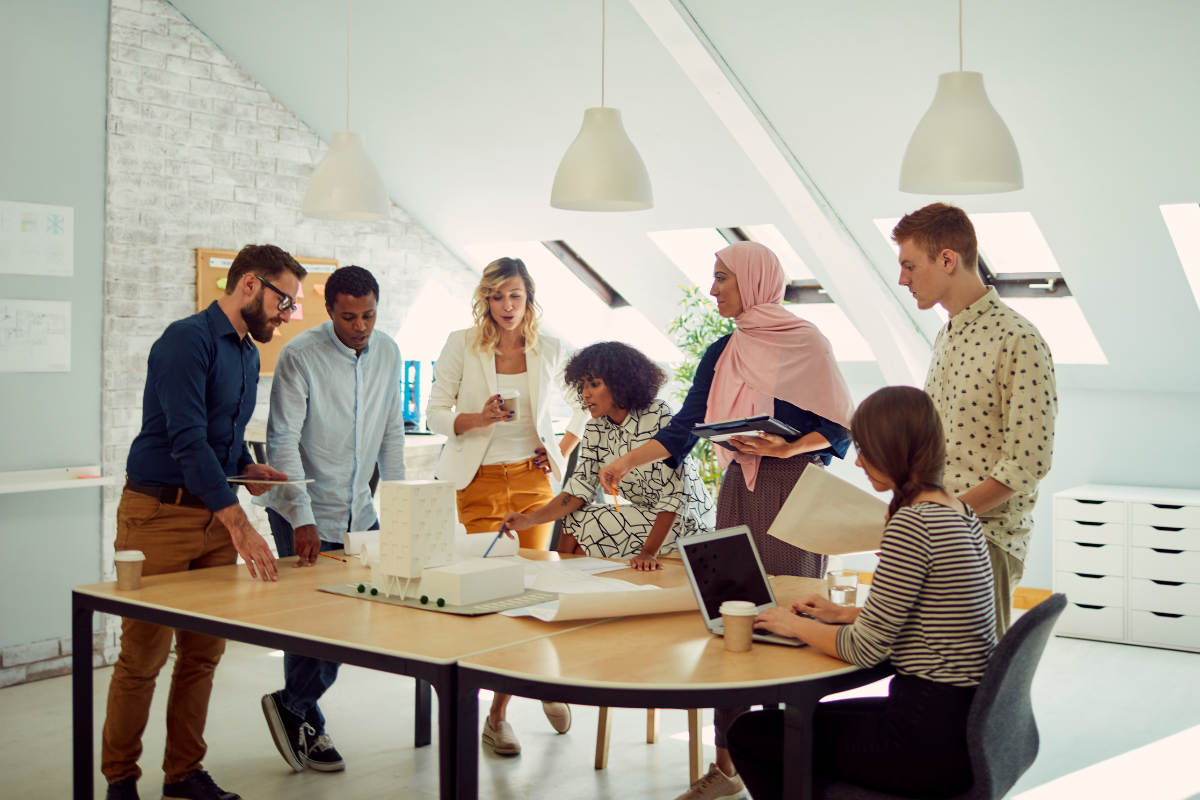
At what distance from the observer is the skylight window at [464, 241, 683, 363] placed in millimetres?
6660

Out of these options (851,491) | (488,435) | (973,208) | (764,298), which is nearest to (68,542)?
(488,435)

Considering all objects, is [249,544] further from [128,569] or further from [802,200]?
[802,200]

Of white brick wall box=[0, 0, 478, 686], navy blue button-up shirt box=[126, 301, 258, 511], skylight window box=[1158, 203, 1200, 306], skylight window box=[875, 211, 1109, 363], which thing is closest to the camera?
navy blue button-up shirt box=[126, 301, 258, 511]

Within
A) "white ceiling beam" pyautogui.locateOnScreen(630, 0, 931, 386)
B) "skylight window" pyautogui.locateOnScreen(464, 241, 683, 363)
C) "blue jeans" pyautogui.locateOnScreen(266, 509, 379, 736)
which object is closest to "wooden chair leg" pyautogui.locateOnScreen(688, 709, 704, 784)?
"blue jeans" pyautogui.locateOnScreen(266, 509, 379, 736)

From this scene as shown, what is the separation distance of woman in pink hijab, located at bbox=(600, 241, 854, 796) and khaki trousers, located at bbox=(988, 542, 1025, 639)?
0.58 metres

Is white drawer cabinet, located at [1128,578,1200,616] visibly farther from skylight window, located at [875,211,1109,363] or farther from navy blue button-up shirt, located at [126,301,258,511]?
navy blue button-up shirt, located at [126,301,258,511]

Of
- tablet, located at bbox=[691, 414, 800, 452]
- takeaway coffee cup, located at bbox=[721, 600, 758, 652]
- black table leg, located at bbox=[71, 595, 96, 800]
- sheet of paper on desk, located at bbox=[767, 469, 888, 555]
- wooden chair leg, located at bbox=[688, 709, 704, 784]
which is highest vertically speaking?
tablet, located at bbox=[691, 414, 800, 452]

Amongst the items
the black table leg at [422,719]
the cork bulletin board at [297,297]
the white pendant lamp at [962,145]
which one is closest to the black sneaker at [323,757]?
the black table leg at [422,719]

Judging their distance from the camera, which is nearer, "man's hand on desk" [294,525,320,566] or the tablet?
the tablet

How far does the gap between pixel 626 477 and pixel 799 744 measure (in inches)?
57.2

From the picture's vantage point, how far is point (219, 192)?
502cm

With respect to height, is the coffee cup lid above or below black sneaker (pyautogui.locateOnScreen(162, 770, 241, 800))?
above

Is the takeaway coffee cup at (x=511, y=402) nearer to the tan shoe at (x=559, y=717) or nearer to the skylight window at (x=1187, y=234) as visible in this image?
the tan shoe at (x=559, y=717)

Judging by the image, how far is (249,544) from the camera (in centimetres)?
256
